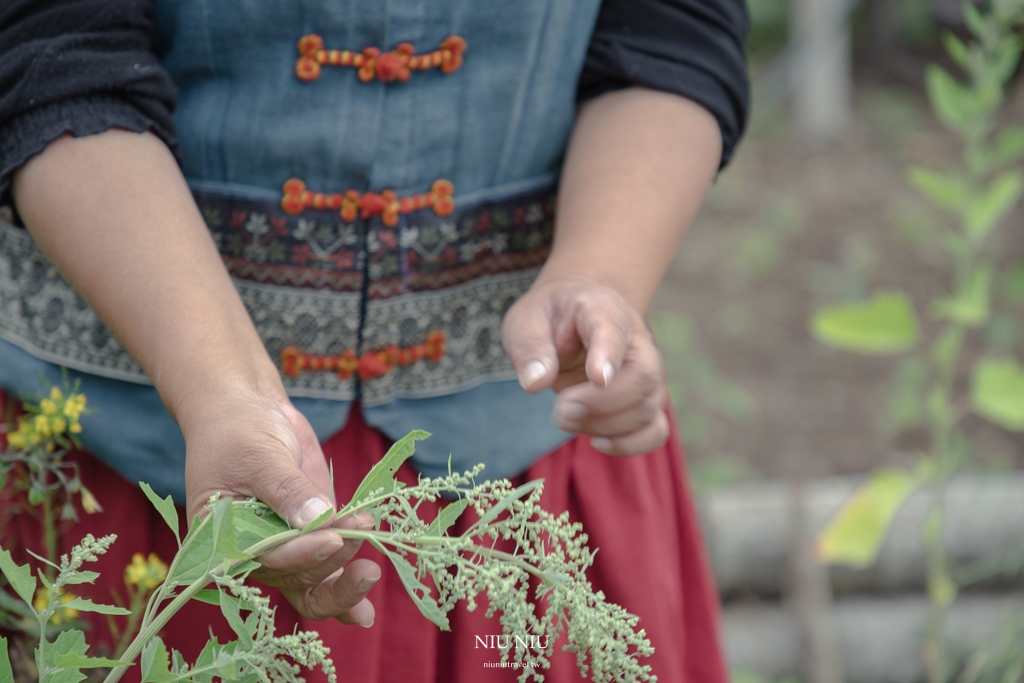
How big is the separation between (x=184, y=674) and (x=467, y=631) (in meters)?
0.41

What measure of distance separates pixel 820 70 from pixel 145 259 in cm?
405

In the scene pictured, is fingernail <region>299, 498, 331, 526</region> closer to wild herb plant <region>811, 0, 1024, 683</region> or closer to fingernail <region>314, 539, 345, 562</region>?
fingernail <region>314, 539, 345, 562</region>

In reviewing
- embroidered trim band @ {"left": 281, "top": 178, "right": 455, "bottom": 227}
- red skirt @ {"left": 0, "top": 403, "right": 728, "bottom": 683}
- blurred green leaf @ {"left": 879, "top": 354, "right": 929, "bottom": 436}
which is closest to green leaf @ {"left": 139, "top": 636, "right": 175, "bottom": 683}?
red skirt @ {"left": 0, "top": 403, "right": 728, "bottom": 683}

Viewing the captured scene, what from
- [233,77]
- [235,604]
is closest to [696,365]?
[233,77]

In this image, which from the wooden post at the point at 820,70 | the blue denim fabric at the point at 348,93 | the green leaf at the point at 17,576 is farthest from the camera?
the wooden post at the point at 820,70

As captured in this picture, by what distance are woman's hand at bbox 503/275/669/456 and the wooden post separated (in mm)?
3732

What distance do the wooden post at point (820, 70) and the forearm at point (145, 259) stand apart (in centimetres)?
390

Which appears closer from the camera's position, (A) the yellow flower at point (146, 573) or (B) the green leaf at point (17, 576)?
(B) the green leaf at point (17, 576)

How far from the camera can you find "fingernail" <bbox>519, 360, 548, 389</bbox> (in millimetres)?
741

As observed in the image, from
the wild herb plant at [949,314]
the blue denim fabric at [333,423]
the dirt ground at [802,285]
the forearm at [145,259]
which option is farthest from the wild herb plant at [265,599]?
the dirt ground at [802,285]

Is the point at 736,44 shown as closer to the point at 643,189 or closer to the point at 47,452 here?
the point at 643,189

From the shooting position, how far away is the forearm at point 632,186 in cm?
89

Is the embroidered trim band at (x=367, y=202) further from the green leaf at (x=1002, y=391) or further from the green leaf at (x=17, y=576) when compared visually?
the green leaf at (x=1002, y=391)

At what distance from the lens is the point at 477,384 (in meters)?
0.98
